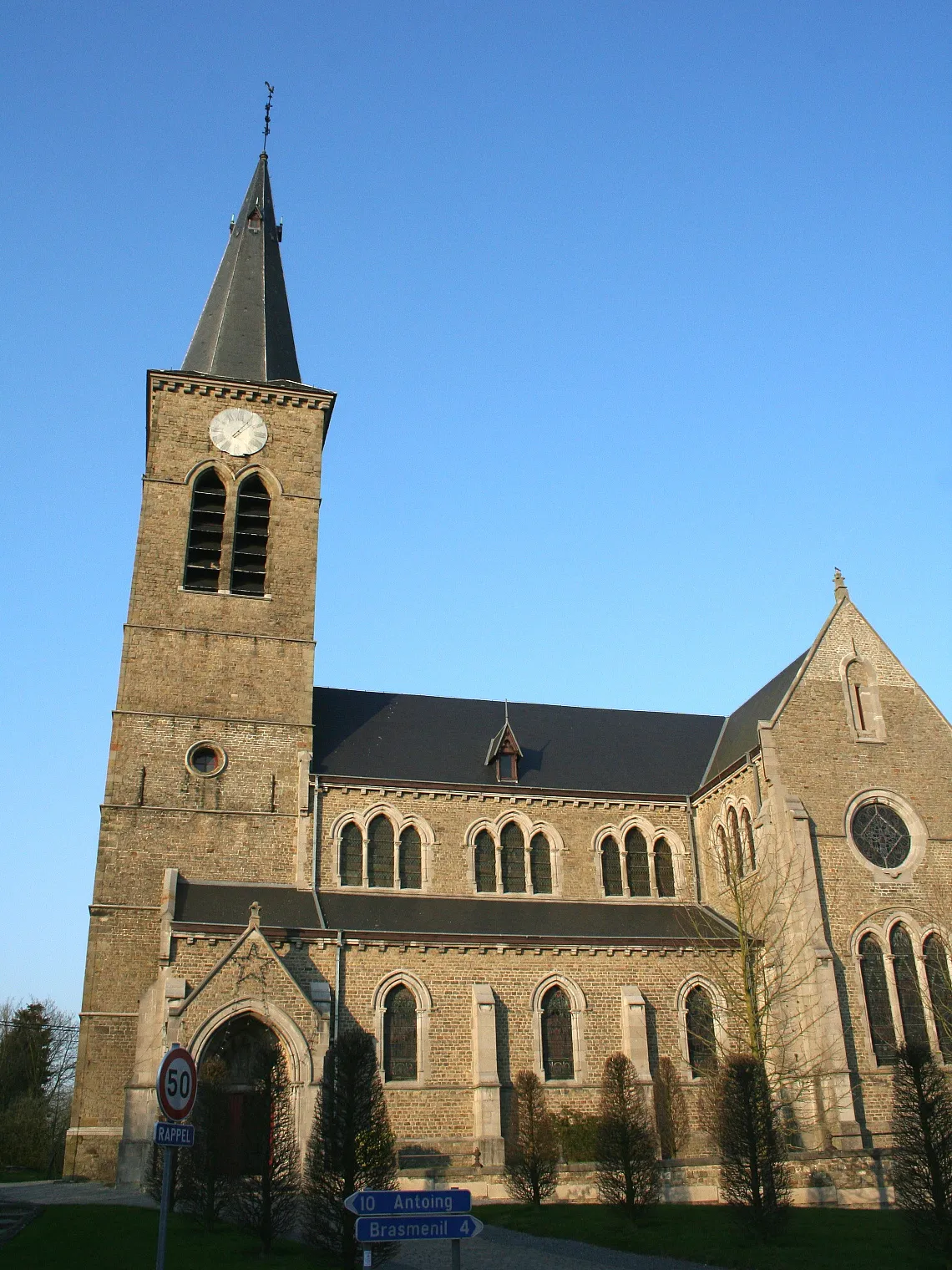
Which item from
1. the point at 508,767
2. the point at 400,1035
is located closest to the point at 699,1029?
the point at 400,1035

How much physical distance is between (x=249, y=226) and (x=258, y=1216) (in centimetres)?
3307

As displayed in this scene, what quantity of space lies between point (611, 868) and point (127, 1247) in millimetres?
18738

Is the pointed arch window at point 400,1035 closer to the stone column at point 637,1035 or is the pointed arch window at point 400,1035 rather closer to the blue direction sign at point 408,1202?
the stone column at point 637,1035

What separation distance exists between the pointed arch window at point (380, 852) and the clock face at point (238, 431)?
12311 mm

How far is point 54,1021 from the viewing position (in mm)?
61250

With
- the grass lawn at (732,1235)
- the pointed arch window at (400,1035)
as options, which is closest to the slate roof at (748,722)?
the pointed arch window at (400,1035)

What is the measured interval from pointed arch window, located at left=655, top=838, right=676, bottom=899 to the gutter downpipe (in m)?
0.64

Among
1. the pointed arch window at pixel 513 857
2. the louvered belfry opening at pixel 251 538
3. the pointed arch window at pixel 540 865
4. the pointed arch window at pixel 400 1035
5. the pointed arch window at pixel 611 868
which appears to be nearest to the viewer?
the pointed arch window at pixel 400 1035

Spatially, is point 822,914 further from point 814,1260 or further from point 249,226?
point 249,226

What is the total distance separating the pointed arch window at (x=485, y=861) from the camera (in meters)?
30.4

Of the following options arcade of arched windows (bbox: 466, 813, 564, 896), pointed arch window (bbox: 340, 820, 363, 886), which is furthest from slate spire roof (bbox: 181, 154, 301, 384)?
arcade of arched windows (bbox: 466, 813, 564, 896)

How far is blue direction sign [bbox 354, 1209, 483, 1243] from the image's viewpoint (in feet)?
27.7

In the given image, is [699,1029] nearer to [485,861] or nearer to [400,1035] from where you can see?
[485,861]

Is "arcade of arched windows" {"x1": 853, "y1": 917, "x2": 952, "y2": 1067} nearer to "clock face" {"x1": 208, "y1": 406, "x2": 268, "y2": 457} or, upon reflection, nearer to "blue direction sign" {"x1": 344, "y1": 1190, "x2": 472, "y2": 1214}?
"blue direction sign" {"x1": 344, "y1": 1190, "x2": 472, "y2": 1214}
